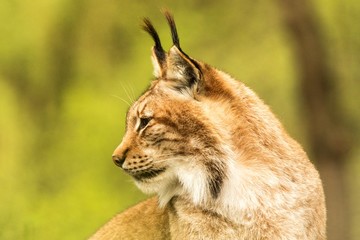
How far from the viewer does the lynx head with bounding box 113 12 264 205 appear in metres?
7.38

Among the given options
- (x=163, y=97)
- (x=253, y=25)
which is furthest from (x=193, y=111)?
(x=253, y=25)

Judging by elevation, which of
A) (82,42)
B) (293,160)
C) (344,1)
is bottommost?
(293,160)

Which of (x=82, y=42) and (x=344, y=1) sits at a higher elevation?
(x=344, y=1)

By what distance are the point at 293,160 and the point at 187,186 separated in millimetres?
750

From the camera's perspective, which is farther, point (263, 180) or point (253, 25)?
point (253, 25)

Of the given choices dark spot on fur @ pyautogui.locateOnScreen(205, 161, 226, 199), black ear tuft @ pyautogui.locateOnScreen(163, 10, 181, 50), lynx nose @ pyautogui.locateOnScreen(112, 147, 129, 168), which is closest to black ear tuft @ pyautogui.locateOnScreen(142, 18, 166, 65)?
black ear tuft @ pyautogui.locateOnScreen(163, 10, 181, 50)

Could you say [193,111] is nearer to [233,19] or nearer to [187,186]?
[187,186]

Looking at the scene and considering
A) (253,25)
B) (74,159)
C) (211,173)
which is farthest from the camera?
(74,159)

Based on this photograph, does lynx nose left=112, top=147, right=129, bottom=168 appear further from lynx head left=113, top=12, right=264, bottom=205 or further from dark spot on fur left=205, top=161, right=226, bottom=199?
dark spot on fur left=205, top=161, right=226, bottom=199

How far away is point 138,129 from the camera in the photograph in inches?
298

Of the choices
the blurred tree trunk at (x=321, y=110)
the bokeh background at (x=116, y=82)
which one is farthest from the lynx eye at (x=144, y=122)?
the blurred tree trunk at (x=321, y=110)

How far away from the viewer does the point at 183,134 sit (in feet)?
24.2

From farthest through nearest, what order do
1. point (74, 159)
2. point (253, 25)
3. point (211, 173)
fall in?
1. point (74, 159)
2. point (253, 25)
3. point (211, 173)

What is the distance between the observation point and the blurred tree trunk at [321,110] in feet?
44.7
